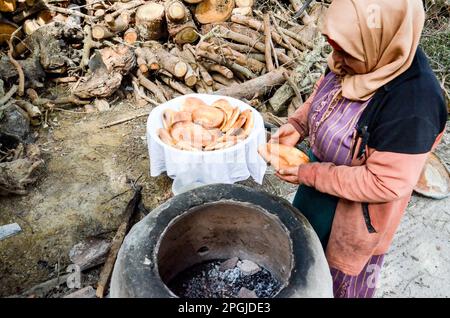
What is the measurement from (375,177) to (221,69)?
13.0 feet

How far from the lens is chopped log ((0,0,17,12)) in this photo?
5379 mm

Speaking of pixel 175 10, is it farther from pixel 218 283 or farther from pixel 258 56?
pixel 218 283

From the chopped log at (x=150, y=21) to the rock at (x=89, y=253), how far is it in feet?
11.3

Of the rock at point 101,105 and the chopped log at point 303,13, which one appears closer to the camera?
the rock at point 101,105

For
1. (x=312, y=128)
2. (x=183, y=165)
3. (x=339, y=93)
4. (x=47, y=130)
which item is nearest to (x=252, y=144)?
(x=183, y=165)

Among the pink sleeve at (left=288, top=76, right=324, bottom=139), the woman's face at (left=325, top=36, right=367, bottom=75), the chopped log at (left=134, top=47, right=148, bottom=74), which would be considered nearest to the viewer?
the woman's face at (left=325, top=36, right=367, bottom=75)

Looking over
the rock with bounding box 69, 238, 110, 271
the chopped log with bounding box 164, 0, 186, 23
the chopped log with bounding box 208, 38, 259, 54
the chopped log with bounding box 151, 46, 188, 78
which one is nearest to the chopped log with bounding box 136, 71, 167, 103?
the chopped log with bounding box 151, 46, 188, 78

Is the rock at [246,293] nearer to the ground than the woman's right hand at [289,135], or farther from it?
nearer to the ground

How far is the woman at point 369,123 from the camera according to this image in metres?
1.62

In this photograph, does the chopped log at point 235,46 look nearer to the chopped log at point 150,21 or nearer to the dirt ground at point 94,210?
the chopped log at point 150,21

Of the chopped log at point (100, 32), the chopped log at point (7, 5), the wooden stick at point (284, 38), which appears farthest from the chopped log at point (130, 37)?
the wooden stick at point (284, 38)

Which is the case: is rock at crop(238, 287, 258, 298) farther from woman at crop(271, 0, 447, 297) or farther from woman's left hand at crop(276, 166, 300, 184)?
woman's left hand at crop(276, 166, 300, 184)

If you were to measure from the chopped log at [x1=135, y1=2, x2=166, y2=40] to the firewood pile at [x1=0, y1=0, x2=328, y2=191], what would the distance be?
0.01 metres

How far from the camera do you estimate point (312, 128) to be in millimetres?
2156
